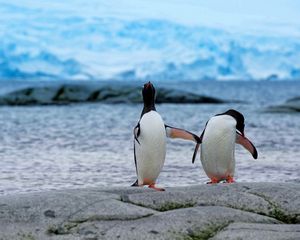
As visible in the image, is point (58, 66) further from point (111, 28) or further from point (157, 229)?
point (157, 229)

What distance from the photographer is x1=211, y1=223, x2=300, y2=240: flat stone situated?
5.01m

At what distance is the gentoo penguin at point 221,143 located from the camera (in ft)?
24.0

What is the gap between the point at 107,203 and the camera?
18.5 ft

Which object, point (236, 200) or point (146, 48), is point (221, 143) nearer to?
point (236, 200)

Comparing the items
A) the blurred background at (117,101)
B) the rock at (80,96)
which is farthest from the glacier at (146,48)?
the rock at (80,96)

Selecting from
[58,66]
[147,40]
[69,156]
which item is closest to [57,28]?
[58,66]

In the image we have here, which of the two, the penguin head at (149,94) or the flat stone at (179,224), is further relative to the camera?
the penguin head at (149,94)

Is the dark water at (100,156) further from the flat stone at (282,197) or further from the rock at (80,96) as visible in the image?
the rock at (80,96)

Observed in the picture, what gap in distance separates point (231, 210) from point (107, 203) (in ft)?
3.09

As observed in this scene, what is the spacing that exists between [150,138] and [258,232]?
224 centimetres

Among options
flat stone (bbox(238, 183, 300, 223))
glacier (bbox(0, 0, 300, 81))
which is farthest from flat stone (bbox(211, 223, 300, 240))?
glacier (bbox(0, 0, 300, 81))

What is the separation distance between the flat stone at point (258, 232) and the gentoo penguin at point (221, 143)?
1977 mm

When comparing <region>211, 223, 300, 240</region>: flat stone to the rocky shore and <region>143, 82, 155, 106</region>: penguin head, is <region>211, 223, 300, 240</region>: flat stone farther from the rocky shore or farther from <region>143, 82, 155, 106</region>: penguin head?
<region>143, 82, 155, 106</region>: penguin head

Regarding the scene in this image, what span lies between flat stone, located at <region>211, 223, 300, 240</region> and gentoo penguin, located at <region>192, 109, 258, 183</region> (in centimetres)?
198
